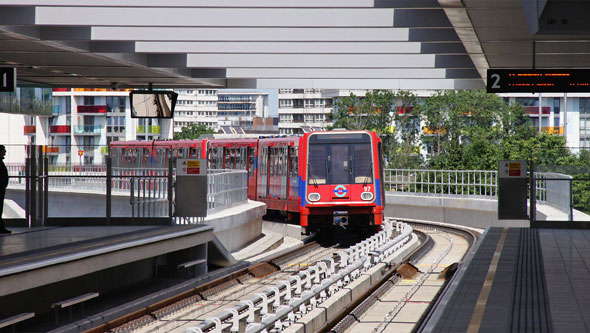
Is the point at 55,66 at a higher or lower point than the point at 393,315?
higher

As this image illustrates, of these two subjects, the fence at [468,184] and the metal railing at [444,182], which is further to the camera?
the metal railing at [444,182]

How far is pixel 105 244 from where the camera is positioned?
13.2m

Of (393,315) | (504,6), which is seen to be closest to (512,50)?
(504,6)

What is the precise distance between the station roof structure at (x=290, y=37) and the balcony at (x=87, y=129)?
95.2 m

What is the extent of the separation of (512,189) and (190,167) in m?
8.75

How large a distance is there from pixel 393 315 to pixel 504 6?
186 inches

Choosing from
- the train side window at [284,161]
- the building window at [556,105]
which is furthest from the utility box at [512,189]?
Result: the building window at [556,105]

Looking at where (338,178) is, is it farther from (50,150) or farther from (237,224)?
(50,150)

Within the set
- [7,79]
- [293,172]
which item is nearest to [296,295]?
[7,79]

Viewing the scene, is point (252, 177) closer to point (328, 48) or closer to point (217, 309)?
point (328, 48)

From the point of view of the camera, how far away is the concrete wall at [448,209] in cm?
3117

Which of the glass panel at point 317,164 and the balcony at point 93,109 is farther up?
the balcony at point 93,109

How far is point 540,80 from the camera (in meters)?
16.9

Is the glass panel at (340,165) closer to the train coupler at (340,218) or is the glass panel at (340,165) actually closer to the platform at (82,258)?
the train coupler at (340,218)
